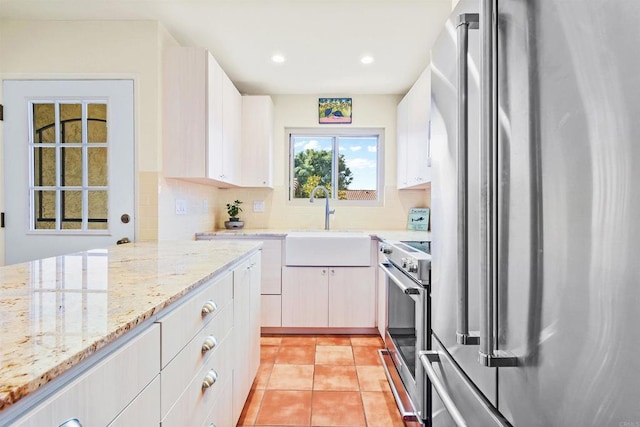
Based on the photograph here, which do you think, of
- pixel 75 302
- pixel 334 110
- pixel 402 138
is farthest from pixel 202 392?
pixel 334 110

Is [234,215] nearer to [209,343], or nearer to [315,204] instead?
[315,204]

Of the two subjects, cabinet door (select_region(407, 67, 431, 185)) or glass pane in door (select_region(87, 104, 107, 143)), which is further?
cabinet door (select_region(407, 67, 431, 185))

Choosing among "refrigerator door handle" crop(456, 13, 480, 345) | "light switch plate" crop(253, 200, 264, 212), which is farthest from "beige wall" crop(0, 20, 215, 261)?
"refrigerator door handle" crop(456, 13, 480, 345)

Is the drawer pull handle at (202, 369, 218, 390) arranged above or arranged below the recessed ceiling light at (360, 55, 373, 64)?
below

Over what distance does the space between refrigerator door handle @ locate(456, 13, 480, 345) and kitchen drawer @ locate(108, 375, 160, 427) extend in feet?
2.41

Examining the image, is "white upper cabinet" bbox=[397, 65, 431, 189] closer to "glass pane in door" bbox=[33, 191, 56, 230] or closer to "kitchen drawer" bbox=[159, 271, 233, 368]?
"kitchen drawer" bbox=[159, 271, 233, 368]

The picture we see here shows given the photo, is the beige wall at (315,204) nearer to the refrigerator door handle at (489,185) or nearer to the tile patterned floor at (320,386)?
the tile patterned floor at (320,386)

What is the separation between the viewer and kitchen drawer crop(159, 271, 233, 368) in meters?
0.91

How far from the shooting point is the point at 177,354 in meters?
0.97

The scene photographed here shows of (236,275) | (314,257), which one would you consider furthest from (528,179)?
(314,257)

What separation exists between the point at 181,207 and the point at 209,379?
5.75 ft

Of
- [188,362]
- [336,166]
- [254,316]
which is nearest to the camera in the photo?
[188,362]

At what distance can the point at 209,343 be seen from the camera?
1.21 m

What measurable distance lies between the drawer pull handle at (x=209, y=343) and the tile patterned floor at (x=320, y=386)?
82cm
